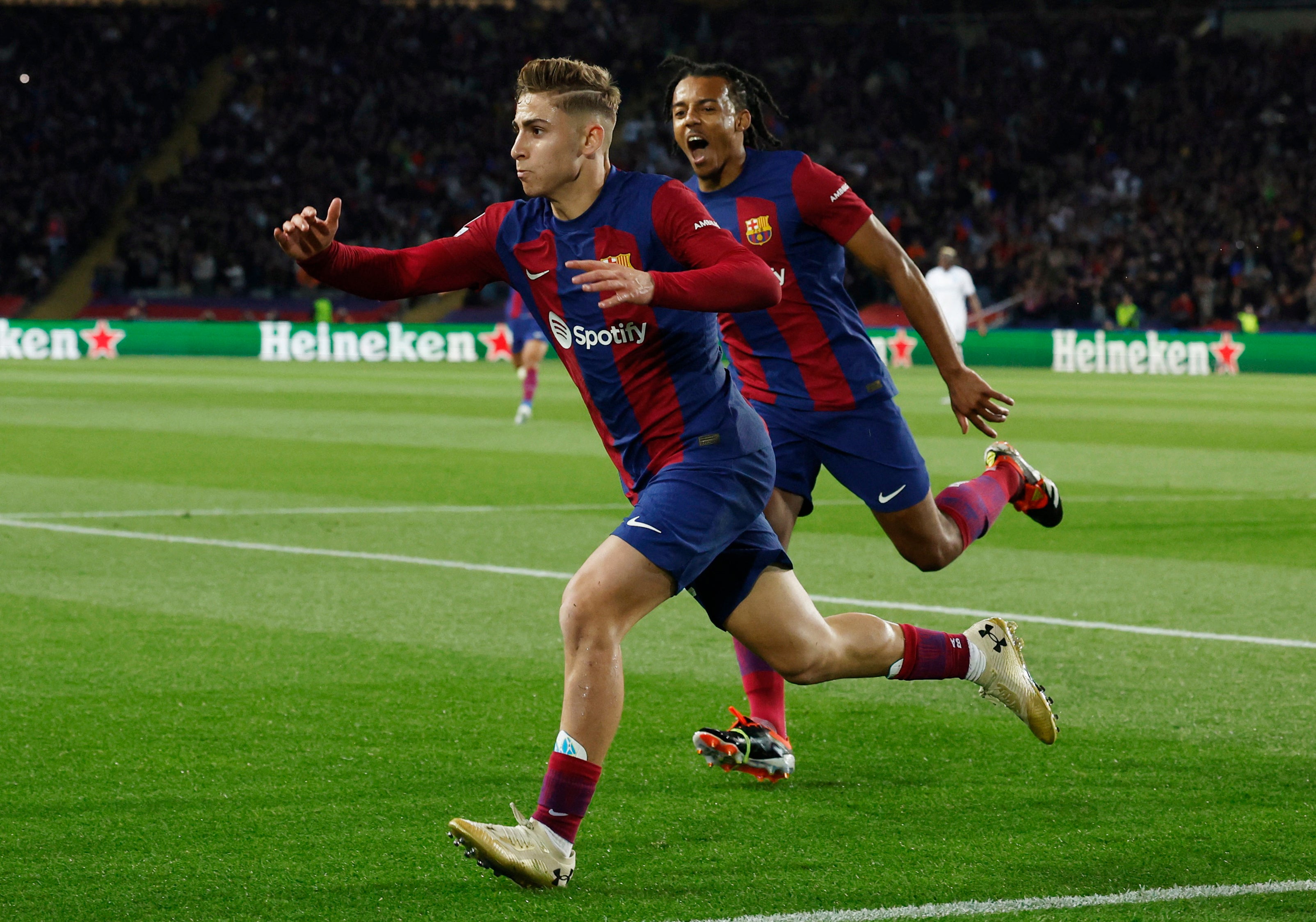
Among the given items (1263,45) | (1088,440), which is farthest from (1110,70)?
(1088,440)

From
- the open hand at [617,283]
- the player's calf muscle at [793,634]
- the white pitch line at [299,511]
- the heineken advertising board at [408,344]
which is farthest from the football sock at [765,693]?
the heineken advertising board at [408,344]

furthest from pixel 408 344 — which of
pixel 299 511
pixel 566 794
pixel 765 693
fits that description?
pixel 566 794

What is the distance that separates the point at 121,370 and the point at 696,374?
2762 centimetres

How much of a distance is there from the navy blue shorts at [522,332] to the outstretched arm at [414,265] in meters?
14.6

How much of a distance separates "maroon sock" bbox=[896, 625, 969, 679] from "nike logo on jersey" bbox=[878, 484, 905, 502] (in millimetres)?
725

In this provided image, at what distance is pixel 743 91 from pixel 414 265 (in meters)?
1.52

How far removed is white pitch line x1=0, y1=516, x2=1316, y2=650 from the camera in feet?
23.1

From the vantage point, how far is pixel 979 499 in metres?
6.30

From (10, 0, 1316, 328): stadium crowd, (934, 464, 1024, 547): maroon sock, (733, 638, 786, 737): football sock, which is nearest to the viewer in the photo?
(733, 638, 786, 737): football sock

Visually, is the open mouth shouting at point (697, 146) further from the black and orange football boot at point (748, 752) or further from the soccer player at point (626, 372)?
the black and orange football boot at point (748, 752)

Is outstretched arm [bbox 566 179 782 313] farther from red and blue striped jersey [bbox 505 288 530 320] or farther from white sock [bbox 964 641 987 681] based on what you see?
red and blue striped jersey [bbox 505 288 530 320]

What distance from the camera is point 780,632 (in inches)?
173

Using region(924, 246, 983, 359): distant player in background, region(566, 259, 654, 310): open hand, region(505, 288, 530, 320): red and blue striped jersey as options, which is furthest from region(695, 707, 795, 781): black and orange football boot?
region(924, 246, 983, 359): distant player in background

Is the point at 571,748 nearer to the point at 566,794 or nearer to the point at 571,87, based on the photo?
the point at 566,794
